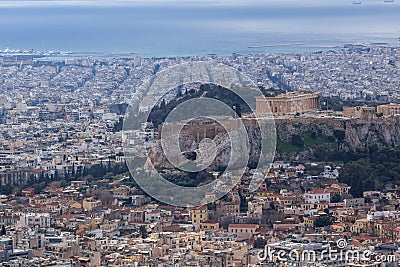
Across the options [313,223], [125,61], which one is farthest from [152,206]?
[125,61]

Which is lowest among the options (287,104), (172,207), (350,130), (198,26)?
(172,207)

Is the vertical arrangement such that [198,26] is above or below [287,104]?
above
